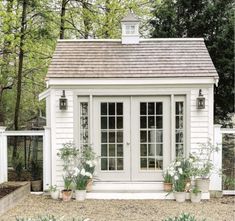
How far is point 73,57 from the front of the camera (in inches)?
320

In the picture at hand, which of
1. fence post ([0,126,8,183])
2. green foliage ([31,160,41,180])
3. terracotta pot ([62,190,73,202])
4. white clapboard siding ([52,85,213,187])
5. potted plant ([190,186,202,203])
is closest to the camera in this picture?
potted plant ([190,186,202,203])

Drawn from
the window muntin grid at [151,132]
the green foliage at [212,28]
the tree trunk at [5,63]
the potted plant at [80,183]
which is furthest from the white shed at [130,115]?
the green foliage at [212,28]

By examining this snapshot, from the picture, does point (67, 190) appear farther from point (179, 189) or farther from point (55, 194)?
point (179, 189)

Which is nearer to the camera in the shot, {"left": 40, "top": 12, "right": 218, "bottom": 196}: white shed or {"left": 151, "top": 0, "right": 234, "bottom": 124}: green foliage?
{"left": 40, "top": 12, "right": 218, "bottom": 196}: white shed

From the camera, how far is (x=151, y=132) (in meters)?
7.73

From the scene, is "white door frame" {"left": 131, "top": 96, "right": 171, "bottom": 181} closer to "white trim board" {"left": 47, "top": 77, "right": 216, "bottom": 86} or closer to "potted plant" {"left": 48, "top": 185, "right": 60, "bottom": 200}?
"white trim board" {"left": 47, "top": 77, "right": 216, "bottom": 86}

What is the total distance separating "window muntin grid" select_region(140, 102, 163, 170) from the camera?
25.3 ft

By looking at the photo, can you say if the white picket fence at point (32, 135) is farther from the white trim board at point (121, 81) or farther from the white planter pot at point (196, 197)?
the white planter pot at point (196, 197)

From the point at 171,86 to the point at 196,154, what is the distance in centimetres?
143

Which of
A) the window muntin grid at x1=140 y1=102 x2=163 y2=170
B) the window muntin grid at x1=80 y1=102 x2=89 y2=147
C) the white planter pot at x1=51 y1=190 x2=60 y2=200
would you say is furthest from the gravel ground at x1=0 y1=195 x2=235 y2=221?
the window muntin grid at x1=80 y1=102 x2=89 y2=147

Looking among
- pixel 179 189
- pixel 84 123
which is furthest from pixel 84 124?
pixel 179 189

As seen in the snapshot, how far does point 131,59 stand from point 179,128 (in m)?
1.75

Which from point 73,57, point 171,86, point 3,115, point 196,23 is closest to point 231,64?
point 196,23

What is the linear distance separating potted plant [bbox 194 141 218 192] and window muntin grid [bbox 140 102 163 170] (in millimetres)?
768
